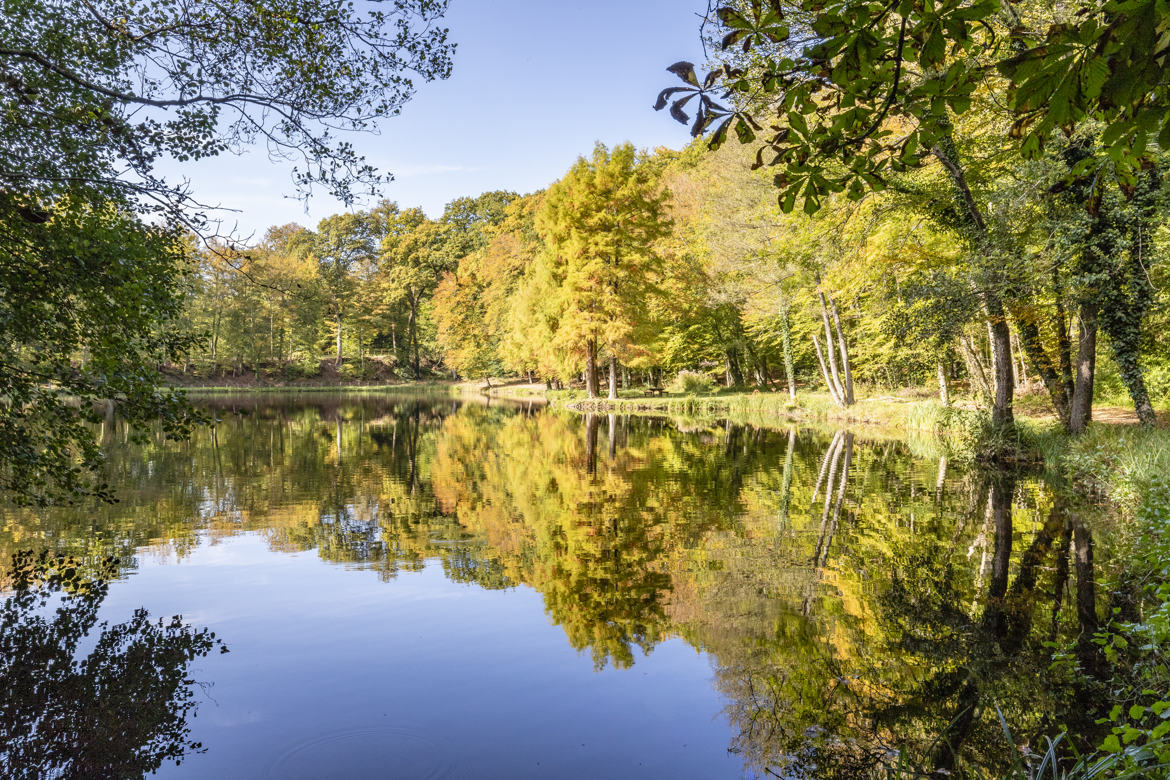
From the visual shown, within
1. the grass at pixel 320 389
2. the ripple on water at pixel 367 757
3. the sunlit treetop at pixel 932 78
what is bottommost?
the ripple on water at pixel 367 757

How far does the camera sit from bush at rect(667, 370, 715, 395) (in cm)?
3409

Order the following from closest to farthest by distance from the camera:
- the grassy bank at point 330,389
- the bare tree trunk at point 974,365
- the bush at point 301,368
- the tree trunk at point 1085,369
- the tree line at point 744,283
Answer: the tree line at point 744,283 < the tree trunk at point 1085,369 < the bare tree trunk at point 974,365 < the grassy bank at point 330,389 < the bush at point 301,368

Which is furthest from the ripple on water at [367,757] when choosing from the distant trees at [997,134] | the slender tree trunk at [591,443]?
the slender tree trunk at [591,443]

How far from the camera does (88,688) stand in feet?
14.3

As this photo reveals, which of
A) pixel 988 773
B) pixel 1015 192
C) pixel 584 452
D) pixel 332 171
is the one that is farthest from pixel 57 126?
pixel 1015 192

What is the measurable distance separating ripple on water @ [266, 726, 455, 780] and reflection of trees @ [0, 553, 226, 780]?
2.27 ft

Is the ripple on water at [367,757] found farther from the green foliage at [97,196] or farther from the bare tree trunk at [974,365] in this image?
the bare tree trunk at [974,365]

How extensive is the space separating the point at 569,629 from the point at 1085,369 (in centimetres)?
1128

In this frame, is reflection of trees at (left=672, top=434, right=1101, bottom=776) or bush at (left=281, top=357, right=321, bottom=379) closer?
reflection of trees at (left=672, top=434, right=1101, bottom=776)

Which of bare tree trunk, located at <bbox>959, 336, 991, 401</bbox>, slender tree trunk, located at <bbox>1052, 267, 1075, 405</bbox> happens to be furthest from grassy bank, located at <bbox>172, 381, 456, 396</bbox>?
slender tree trunk, located at <bbox>1052, 267, 1075, 405</bbox>

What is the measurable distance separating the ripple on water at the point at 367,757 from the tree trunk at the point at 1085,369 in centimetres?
1288

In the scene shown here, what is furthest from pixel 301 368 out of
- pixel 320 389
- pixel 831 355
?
pixel 831 355

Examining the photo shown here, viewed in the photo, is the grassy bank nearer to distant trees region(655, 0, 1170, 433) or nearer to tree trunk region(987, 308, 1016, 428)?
tree trunk region(987, 308, 1016, 428)

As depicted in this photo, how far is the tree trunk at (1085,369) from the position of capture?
39.0ft
